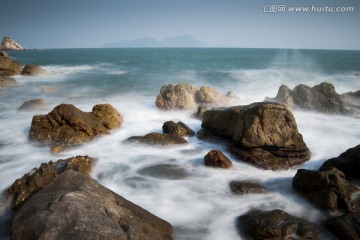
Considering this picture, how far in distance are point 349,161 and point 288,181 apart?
1.89m

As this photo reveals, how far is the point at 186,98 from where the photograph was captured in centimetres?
1622

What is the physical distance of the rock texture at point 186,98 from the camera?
53.2 feet

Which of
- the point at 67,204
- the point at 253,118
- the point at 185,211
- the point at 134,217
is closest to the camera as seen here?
the point at 67,204

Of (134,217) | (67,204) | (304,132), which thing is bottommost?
(304,132)

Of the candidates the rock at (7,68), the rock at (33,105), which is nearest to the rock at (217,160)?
the rock at (33,105)

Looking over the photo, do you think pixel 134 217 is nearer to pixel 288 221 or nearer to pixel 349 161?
pixel 288 221

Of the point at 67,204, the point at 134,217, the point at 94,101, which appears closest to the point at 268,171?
the point at 134,217

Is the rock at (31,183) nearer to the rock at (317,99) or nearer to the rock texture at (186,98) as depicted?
the rock texture at (186,98)

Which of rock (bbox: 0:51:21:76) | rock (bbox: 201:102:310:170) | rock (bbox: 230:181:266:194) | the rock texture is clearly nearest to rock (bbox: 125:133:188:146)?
rock (bbox: 201:102:310:170)

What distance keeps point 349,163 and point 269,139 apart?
90.3 inches

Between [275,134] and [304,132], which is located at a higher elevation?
[275,134]

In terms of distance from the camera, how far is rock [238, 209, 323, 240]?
5.46m

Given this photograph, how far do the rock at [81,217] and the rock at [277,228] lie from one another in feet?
5.41

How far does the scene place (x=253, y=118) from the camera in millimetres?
9312
